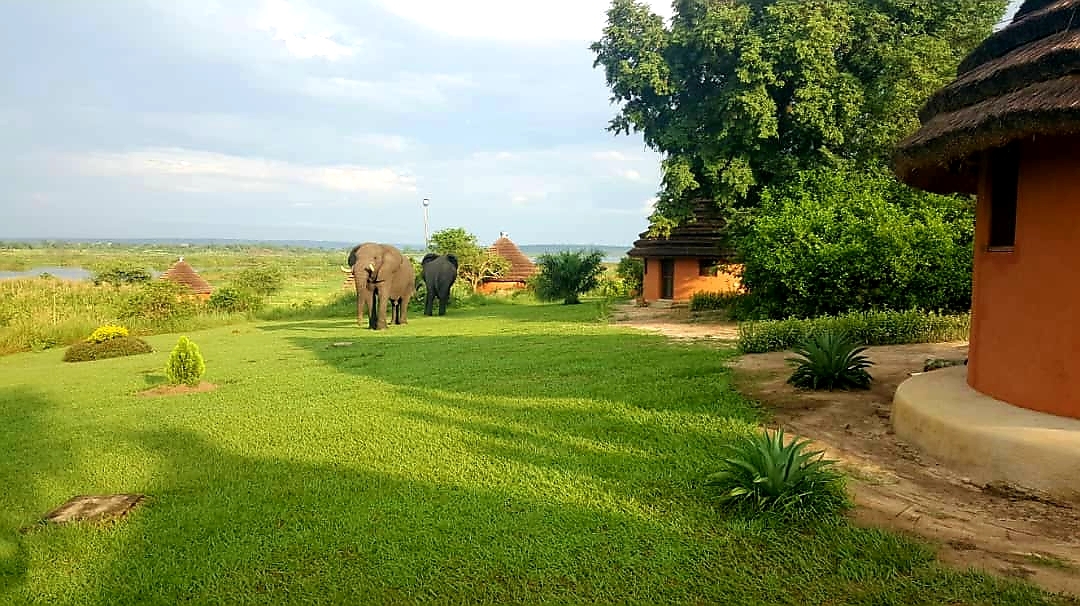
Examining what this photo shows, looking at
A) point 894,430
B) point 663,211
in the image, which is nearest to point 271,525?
point 894,430

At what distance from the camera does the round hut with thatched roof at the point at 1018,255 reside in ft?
15.8

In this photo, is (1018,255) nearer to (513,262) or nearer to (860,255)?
(860,255)

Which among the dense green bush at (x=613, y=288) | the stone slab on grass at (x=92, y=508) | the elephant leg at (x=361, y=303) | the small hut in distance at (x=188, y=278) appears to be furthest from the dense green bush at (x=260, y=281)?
the stone slab on grass at (x=92, y=508)

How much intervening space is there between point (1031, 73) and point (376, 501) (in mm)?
6225

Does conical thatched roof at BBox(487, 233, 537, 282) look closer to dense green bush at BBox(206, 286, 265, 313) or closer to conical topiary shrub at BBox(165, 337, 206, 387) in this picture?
dense green bush at BBox(206, 286, 265, 313)

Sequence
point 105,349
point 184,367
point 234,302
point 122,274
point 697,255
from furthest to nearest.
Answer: point 122,274 → point 234,302 → point 697,255 → point 105,349 → point 184,367

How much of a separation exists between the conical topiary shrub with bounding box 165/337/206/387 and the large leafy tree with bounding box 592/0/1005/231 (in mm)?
12818

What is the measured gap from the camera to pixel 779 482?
14.4 ft

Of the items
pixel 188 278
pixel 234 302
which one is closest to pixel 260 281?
pixel 188 278

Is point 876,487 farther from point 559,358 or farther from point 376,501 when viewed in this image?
point 559,358

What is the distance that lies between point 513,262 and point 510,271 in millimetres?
1390

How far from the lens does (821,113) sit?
16.4 metres

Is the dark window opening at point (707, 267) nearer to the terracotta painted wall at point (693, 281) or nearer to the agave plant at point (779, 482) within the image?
the terracotta painted wall at point (693, 281)

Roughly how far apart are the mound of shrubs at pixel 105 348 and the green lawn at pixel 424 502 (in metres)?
4.95
